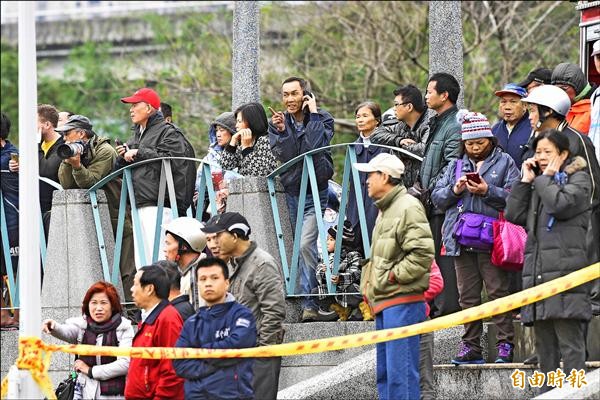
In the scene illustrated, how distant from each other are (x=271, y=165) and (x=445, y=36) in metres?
2.37

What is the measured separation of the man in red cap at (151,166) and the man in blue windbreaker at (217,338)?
3257 mm

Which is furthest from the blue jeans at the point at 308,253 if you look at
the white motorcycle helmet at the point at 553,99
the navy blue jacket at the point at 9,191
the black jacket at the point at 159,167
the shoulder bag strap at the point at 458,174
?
the navy blue jacket at the point at 9,191

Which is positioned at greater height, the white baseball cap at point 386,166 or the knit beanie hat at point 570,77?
the knit beanie hat at point 570,77

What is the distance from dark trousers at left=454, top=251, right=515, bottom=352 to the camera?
11500mm

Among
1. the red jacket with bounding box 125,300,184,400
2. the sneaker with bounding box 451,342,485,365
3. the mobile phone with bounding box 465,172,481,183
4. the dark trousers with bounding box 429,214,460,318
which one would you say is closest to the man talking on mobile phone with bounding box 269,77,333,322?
the dark trousers with bounding box 429,214,460,318

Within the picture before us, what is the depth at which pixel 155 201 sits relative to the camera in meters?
13.5

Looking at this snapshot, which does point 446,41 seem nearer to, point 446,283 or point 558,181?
point 446,283

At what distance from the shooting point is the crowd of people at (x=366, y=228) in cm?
1012

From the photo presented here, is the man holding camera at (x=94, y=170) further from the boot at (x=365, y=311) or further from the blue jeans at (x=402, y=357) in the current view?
the blue jeans at (x=402, y=357)

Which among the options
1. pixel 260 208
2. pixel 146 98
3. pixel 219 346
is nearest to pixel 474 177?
pixel 260 208

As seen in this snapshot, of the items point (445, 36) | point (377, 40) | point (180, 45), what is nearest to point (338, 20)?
point (377, 40)

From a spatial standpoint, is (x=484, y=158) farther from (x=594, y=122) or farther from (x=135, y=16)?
(x=135, y=16)

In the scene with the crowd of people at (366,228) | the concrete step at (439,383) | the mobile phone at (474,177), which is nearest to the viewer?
the crowd of people at (366,228)

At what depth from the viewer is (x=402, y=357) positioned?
34.2ft
